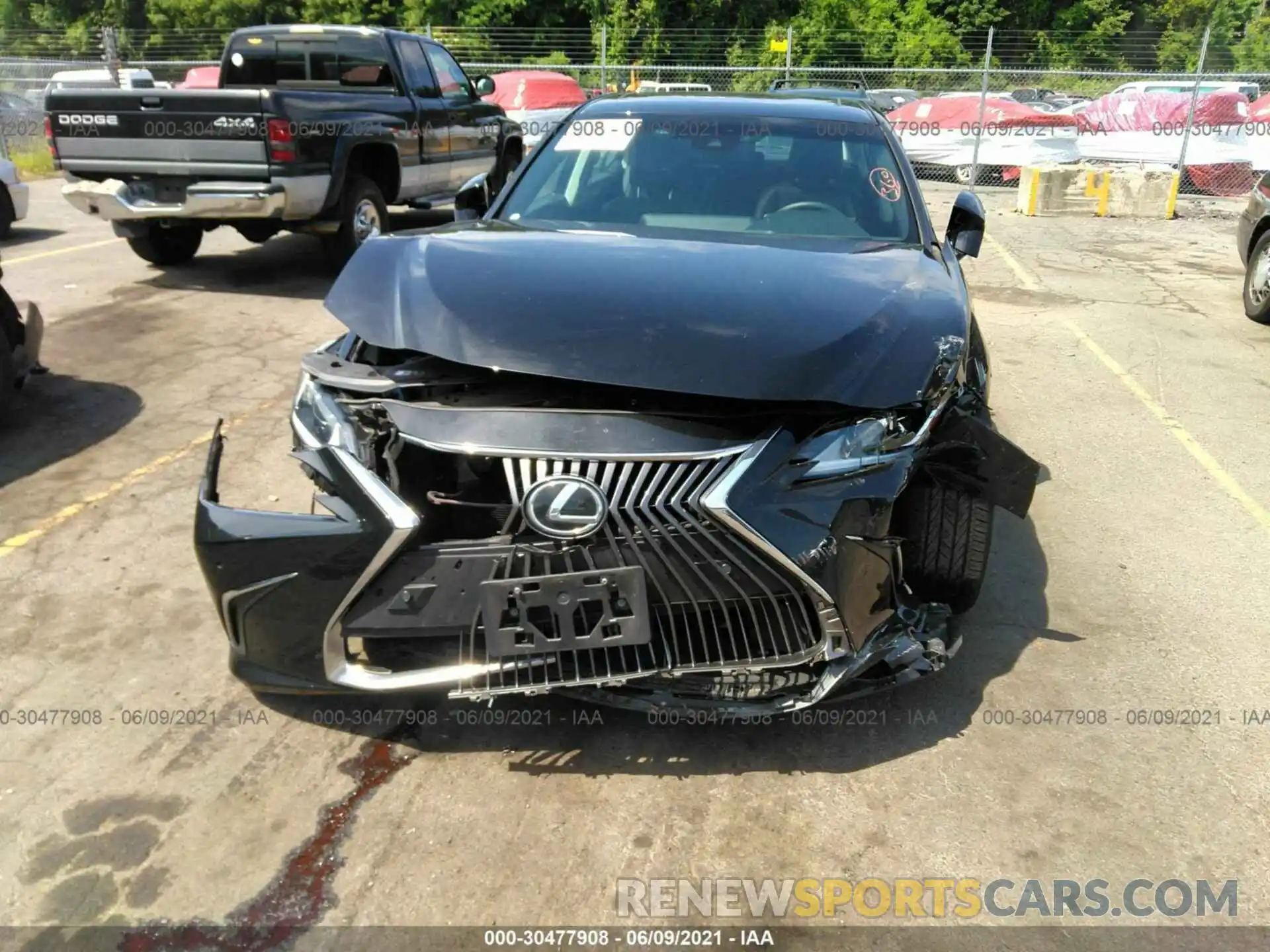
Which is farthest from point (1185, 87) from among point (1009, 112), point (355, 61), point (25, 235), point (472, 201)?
point (472, 201)

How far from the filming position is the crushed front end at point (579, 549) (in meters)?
2.49

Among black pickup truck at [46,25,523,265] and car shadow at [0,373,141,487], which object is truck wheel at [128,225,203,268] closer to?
black pickup truck at [46,25,523,265]

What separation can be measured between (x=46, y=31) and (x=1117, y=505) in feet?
170

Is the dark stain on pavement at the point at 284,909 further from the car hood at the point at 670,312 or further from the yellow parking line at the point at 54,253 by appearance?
the yellow parking line at the point at 54,253

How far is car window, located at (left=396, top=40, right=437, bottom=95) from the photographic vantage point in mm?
9711

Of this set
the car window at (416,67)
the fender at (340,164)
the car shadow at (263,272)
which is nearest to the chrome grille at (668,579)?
the car shadow at (263,272)

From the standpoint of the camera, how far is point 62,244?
33.5 ft

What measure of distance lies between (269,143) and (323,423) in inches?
228

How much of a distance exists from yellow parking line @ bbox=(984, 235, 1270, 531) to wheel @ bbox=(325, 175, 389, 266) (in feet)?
19.0

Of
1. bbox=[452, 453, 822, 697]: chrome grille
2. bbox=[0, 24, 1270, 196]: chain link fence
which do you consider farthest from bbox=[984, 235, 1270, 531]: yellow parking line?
bbox=[0, 24, 1270, 196]: chain link fence

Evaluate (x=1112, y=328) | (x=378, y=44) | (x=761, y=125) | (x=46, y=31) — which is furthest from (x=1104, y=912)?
(x=46, y=31)

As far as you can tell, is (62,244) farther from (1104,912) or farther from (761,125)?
(1104,912)

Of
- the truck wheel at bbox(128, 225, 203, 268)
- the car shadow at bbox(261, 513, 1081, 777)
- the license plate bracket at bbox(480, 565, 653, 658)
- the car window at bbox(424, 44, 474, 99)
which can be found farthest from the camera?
the car window at bbox(424, 44, 474, 99)

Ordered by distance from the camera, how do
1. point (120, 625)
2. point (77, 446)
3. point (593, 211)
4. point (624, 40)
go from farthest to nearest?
point (624, 40)
point (77, 446)
point (593, 211)
point (120, 625)
